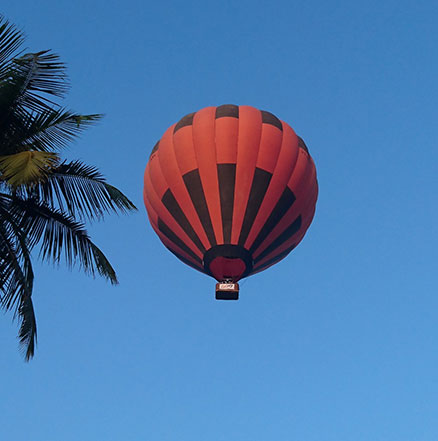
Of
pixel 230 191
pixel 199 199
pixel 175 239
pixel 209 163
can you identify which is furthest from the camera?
pixel 175 239

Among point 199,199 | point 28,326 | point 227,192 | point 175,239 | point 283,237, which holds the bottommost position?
point 28,326

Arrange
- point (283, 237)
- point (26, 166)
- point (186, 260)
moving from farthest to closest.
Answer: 1. point (186, 260)
2. point (283, 237)
3. point (26, 166)

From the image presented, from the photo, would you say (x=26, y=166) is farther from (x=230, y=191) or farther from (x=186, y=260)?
(x=186, y=260)

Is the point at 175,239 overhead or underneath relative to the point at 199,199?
underneath

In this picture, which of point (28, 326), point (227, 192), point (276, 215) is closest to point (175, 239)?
point (227, 192)

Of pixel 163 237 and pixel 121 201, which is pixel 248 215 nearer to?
pixel 163 237

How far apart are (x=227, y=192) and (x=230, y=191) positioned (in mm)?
116

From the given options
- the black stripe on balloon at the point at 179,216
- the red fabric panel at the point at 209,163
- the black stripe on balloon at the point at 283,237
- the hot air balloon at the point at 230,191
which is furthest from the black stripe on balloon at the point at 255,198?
the black stripe on balloon at the point at 179,216

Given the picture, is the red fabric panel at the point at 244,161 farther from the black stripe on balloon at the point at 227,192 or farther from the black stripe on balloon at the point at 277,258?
the black stripe on balloon at the point at 277,258

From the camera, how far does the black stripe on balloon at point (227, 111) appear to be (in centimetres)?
3244

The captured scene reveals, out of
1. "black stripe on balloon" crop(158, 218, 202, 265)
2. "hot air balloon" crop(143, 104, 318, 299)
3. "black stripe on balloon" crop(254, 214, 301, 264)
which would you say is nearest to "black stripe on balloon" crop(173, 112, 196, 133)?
"hot air balloon" crop(143, 104, 318, 299)

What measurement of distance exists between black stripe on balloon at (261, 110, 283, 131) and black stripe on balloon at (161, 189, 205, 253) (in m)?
4.72

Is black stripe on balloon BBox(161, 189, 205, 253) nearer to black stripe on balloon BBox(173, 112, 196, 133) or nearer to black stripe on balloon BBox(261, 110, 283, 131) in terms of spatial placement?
black stripe on balloon BBox(173, 112, 196, 133)

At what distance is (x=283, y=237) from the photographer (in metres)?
31.8
